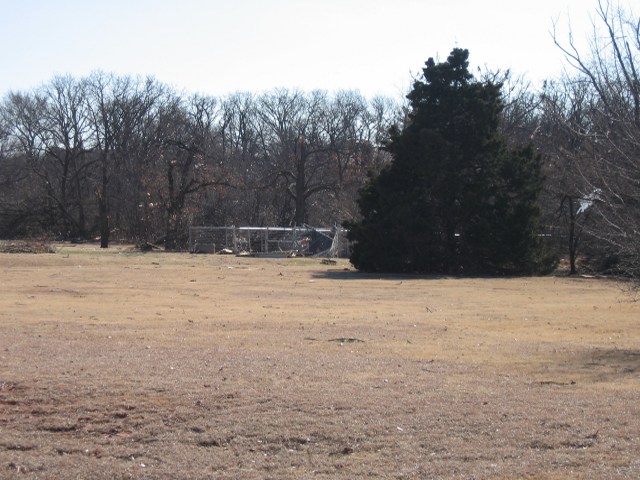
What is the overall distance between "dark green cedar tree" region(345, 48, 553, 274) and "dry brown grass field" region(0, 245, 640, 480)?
20656mm

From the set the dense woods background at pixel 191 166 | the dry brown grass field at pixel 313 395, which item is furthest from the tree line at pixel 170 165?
the dry brown grass field at pixel 313 395

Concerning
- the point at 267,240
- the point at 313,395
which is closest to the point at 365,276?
the point at 267,240

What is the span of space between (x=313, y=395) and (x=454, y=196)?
33.7 m

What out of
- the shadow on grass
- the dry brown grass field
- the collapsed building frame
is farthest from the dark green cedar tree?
the dry brown grass field

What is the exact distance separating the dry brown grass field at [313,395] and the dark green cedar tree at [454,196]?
20656 millimetres

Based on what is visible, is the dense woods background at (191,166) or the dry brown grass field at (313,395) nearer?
the dry brown grass field at (313,395)

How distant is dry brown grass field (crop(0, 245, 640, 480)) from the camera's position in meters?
8.28

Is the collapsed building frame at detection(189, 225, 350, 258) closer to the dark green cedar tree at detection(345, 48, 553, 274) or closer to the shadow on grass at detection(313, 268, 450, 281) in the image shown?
the dark green cedar tree at detection(345, 48, 553, 274)

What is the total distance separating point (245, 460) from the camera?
8.35m

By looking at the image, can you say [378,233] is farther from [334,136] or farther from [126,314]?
[334,136]

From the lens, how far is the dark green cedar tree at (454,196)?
1684 inches

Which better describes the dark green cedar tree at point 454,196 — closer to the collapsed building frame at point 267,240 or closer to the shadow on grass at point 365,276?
the shadow on grass at point 365,276

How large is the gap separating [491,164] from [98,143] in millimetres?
56503

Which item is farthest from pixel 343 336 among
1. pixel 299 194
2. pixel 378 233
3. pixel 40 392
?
pixel 299 194
